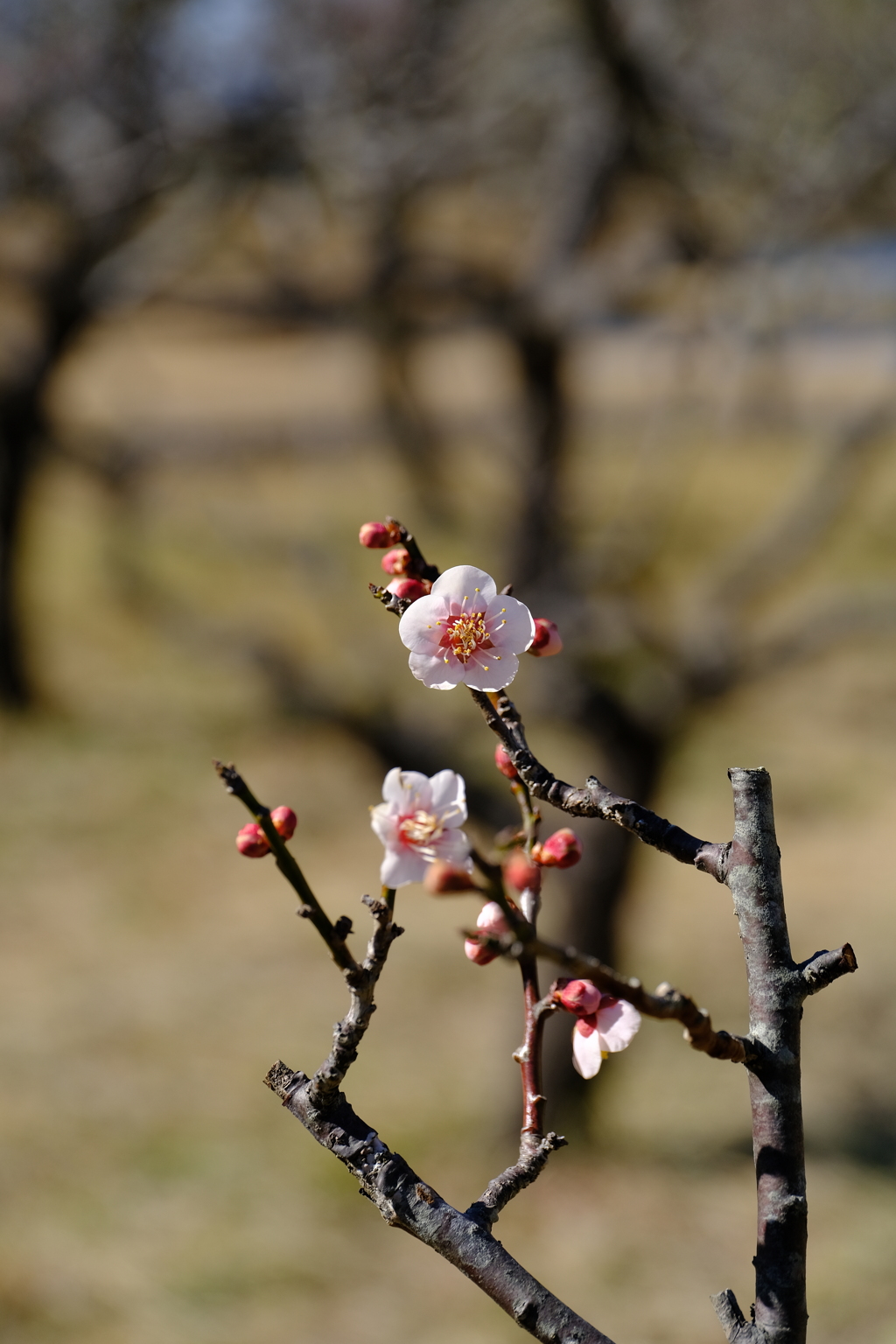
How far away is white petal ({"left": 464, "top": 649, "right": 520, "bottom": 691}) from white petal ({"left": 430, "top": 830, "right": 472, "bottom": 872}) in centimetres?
12

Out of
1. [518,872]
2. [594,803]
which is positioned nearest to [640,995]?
[518,872]

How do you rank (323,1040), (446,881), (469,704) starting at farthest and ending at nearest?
1. (469,704)
2. (323,1040)
3. (446,881)

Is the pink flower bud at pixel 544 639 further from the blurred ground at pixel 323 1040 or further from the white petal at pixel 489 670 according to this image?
the blurred ground at pixel 323 1040

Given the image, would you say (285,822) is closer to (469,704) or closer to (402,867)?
(402,867)

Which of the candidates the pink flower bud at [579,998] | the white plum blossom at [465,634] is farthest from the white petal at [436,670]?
the pink flower bud at [579,998]

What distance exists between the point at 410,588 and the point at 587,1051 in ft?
1.22

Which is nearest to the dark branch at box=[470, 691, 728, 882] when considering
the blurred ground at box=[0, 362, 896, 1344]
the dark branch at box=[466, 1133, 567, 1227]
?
the dark branch at box=[466, 1133, 567, 1227]

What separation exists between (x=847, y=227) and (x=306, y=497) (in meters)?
10.0

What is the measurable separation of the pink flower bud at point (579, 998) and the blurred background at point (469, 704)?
9.34 ft

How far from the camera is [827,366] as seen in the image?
21.0ft

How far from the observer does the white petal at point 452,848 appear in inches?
28.5

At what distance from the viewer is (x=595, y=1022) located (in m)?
0.85

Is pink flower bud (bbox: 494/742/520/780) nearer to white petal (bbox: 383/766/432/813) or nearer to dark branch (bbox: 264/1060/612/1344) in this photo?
white petal (bbox: 383/766/432/813)

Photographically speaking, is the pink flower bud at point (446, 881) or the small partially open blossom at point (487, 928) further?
the small partially open blossom at point (487, 928)
